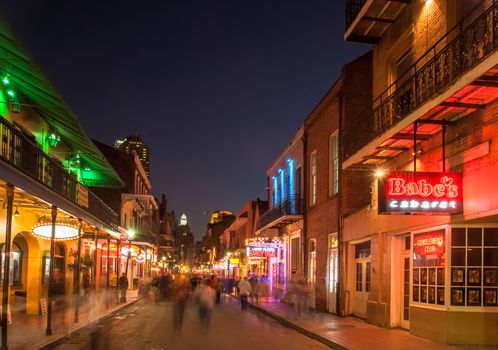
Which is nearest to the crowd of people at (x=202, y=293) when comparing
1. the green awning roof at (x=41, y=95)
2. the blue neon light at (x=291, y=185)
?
the blue neon light at (x=291, y=185)

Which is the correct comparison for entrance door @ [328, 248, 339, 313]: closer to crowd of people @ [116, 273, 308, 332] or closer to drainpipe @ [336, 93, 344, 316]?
drainpipe @ [336, 93, 344, 316]

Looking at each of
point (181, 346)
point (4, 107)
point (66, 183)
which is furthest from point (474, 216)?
point (4, 107)

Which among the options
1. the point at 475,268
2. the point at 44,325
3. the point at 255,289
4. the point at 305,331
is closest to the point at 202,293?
the point at 305,331

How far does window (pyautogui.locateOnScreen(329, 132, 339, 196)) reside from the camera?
75.9 ft

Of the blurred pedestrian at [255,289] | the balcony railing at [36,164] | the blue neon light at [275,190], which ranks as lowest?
the blurred pedestrian at [255,289]

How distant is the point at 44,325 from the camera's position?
58.4 ft

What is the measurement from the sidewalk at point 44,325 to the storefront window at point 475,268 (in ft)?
31.4

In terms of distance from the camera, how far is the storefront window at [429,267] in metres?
14.0

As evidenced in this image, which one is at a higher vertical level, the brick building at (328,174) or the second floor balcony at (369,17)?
the second floor balcony at (369,17)

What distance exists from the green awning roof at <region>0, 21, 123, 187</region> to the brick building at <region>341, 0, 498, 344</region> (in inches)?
325

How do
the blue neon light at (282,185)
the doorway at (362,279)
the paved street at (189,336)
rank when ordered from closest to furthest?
the paved street at (189,336) → the doorway at (362,279) → the blue neon light at (282,185)

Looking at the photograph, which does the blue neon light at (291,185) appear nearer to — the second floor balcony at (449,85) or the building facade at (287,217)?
the building facade at (287,217)

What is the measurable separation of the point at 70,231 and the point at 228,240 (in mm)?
60125

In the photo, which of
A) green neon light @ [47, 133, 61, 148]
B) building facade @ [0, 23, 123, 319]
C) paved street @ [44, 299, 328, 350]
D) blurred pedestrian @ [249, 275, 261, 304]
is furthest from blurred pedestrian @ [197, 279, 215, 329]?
blurred pedestrian @ [249, 275, 261, 304]
